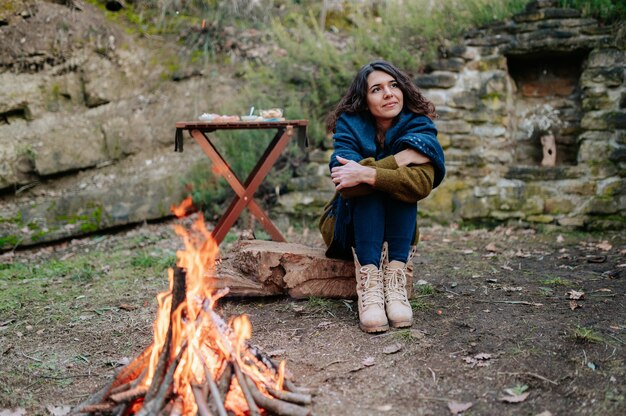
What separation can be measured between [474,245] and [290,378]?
313 cm

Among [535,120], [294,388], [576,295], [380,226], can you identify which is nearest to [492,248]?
[576,295]

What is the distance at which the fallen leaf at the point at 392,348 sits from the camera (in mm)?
2711

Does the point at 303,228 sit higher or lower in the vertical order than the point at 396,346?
lower

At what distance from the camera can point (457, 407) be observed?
2.20 metres

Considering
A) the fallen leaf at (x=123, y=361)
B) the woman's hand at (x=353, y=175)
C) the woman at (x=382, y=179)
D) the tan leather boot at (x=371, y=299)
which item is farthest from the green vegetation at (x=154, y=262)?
the woman's hand at (x=353, y=175)

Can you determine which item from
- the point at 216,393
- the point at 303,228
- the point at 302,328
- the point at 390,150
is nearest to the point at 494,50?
the point at 303,228

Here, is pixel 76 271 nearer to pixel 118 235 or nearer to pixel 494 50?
pixel 118 235

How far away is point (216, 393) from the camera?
6.72ft

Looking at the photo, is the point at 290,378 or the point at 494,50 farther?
the point at 494,50

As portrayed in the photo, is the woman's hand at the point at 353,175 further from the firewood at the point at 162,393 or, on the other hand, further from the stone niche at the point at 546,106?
the stone niche at the point at 546,106

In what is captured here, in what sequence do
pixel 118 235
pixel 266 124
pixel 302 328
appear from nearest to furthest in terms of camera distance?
pixel 302 328 → pixel 266 124 → pixel 118 235

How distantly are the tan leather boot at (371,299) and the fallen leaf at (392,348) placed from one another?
0.17 meters

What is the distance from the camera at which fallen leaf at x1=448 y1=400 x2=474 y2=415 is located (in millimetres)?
2182

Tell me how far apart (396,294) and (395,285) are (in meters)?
0.05
